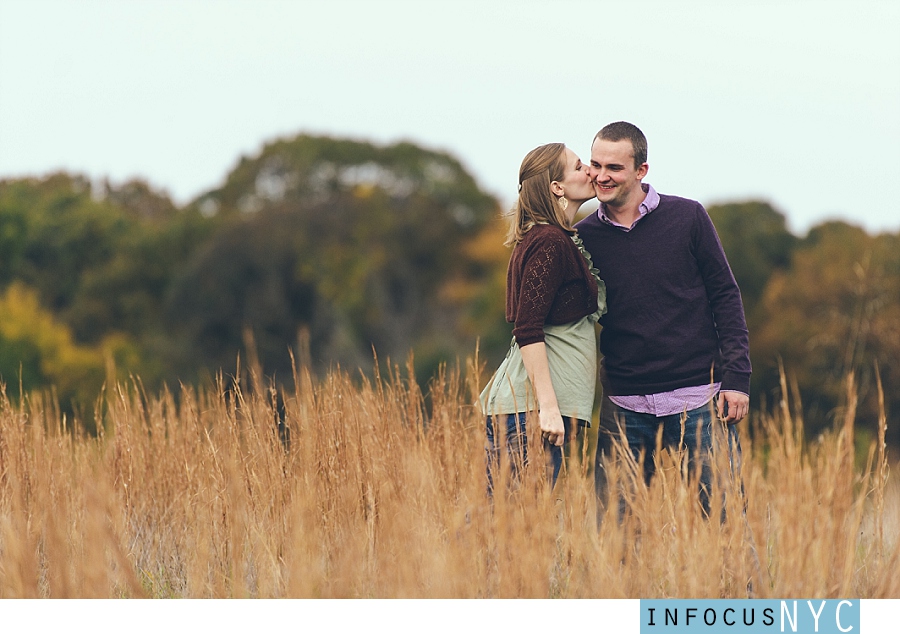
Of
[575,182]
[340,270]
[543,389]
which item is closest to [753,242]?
Result: [340,270]

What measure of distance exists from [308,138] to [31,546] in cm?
3453

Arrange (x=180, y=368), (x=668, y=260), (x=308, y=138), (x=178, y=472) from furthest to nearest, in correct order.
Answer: (x=308, y=138) < (x=180, y=368) < (x=178, y=472) < (x=668, y=260)

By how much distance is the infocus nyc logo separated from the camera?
118 inches

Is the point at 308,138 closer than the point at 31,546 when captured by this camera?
No

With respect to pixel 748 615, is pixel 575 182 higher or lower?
higher

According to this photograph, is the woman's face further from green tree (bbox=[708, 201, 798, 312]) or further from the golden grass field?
green tree (bbox=[708, 201, 798, 312])

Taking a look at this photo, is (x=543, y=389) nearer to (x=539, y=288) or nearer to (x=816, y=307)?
(x=539, y=288)

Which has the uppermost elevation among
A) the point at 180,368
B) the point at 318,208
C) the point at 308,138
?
the point at 308,138

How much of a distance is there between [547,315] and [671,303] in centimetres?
50

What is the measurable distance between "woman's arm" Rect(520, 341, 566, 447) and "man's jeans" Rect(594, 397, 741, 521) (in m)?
0.35

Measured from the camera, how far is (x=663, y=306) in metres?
3.53

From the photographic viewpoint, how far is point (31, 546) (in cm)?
326

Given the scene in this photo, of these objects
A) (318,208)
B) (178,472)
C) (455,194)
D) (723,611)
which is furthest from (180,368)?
(723,611)

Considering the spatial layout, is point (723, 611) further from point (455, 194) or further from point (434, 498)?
point (455, 194)
